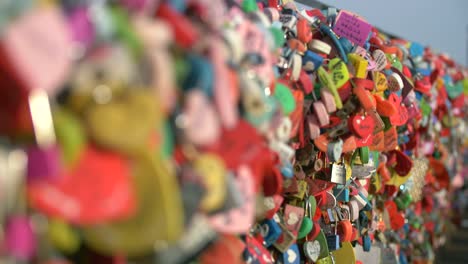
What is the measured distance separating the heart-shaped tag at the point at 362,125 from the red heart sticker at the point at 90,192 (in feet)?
2.00

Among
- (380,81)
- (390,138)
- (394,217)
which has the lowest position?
(394,217)

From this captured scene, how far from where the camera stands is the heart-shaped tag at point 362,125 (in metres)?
0.93

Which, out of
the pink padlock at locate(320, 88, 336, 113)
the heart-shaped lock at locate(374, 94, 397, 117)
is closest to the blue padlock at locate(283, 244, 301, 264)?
the pink padlock at locate(320, 88, 336, 113)

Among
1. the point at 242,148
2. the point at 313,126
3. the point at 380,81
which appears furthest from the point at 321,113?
the point at 242,148

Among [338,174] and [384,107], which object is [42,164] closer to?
[338,174]

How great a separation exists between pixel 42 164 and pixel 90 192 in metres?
0.04

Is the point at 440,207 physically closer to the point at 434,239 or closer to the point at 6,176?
the point at 434,239

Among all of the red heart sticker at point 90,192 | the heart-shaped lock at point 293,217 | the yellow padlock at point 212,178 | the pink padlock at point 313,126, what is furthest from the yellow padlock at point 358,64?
the red heart sticker at point 90,192

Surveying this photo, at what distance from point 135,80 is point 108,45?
1.3 inches

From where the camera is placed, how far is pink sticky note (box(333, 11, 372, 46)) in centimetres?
100

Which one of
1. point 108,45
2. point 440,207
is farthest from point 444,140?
point 108,45

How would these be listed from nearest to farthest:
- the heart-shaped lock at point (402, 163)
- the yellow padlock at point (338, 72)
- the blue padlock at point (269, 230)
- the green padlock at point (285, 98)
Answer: the green padlock at point (285, 98)
the blue padlock at point (269, 230)
the yellow padlock at point (338, 72)
the heart-shaped lock at point (402, 163)

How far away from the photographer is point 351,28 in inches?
39.9

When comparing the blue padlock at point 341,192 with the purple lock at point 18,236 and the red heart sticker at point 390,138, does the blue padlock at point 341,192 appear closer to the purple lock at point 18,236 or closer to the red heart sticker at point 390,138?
the red heart sticker at point 390,138
